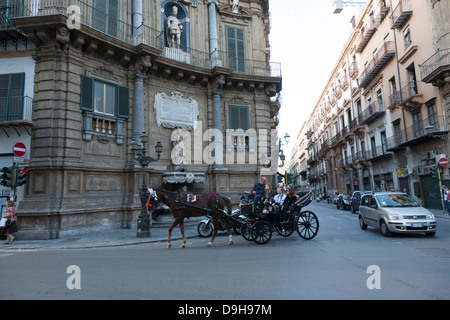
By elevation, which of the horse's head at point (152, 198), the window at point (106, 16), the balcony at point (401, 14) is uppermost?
the balcony at point (401, 14)

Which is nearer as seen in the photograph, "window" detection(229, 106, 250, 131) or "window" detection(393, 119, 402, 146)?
"window" detection(229, 106, 250, 131)

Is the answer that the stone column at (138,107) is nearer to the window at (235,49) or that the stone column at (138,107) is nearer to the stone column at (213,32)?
the stone column at (213,32)

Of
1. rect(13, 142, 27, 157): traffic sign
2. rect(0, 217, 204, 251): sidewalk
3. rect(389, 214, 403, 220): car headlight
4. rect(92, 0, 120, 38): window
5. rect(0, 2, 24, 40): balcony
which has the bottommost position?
rect(0, 217, 204, 251): sidewalk

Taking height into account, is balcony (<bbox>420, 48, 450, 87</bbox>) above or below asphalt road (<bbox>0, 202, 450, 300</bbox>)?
above

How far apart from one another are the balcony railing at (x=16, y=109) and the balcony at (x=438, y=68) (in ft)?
73.5

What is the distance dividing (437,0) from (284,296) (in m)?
23.8

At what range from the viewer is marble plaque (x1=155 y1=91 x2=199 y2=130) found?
16141 mm

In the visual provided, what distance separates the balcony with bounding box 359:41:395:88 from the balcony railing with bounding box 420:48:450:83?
6.09 metres

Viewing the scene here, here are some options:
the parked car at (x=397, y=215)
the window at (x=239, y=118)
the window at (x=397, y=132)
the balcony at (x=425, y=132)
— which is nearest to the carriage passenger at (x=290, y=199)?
the parked car at (x=397, y=215)

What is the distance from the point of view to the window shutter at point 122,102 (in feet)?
47.3

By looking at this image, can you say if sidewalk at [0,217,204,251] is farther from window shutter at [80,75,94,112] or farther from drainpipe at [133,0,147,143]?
window shutter at [80,75,94,112]

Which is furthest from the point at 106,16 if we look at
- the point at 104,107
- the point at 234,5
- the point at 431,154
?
the point at 431,154

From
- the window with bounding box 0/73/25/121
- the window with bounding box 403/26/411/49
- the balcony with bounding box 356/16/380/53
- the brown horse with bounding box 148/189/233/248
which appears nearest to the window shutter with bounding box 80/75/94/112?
the window with bounding box 0/73/25/121
